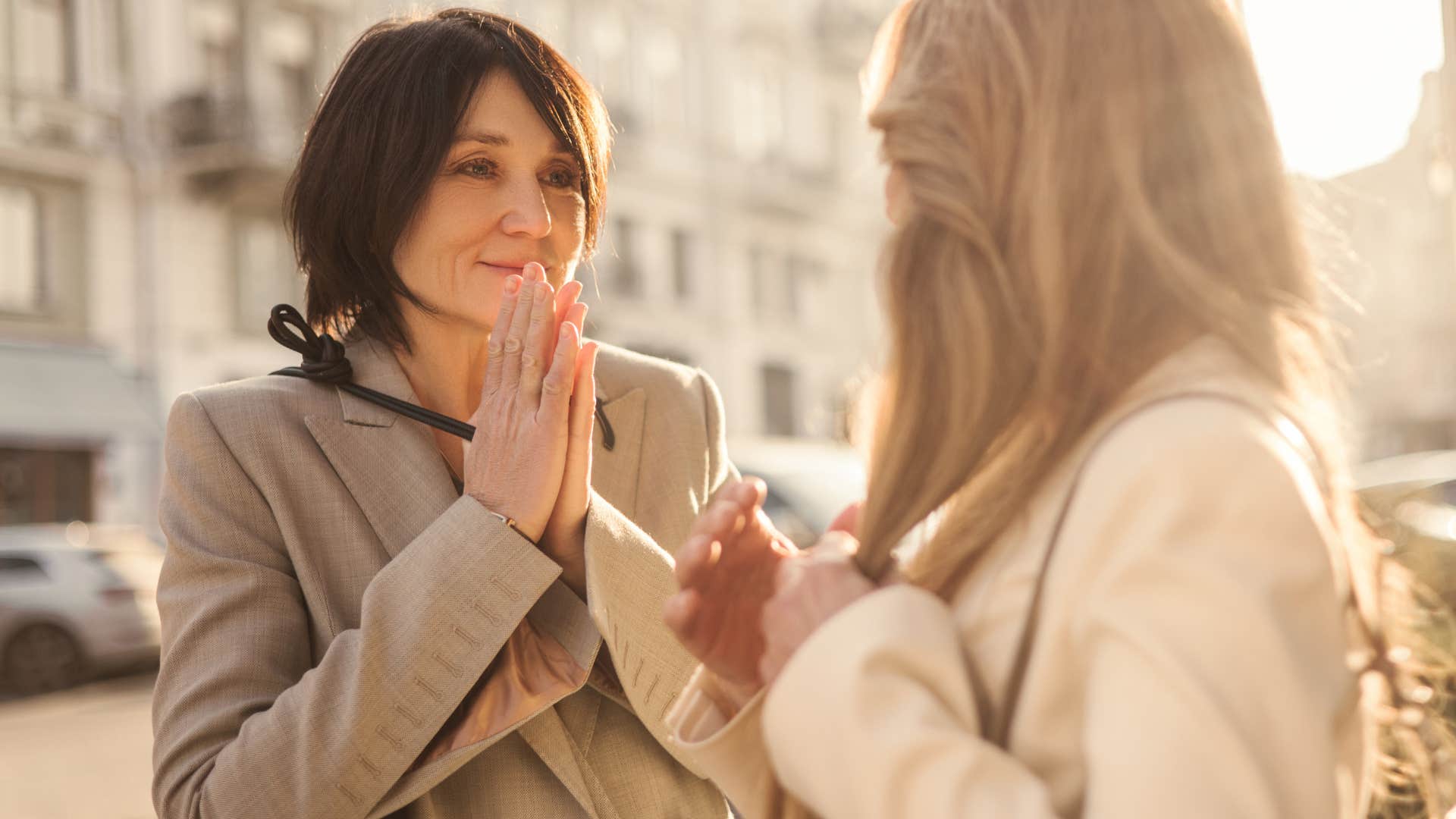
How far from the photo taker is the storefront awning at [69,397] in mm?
16438

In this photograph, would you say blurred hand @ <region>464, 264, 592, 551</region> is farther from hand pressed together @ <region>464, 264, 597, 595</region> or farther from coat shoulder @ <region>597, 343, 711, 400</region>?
coat shoulder @ <region>597, 343, 711, 400</region>

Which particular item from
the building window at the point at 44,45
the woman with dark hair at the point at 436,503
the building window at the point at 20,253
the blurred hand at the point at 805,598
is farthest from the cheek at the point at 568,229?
the building window at the point at 44,45

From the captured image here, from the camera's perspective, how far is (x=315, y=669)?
1.75 m

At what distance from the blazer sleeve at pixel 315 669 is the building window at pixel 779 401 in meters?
24.5

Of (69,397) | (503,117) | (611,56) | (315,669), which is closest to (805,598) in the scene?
(315,669)

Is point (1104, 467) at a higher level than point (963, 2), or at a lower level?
lower

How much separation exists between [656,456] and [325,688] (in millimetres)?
770

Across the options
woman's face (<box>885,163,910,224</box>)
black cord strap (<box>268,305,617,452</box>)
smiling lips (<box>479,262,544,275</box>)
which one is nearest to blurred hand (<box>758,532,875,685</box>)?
woman's face (<box>885,163,910,224</box>)

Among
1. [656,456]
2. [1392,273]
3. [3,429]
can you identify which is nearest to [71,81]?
[3,429]

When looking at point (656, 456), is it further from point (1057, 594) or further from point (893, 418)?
point (1057, 594)

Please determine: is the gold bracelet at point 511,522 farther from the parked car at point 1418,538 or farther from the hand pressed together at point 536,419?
the parked car at point 1418,538

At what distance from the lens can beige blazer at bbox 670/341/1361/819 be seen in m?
0.97

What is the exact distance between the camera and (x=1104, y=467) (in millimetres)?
1062

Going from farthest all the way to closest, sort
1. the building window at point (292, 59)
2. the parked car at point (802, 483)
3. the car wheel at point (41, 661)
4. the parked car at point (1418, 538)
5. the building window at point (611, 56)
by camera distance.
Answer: the building window at point (611, 56), the building window at point (292, 59), the car wheel at point (41, 661), the parked car at point (802, 483), the parked car at point (1418, 538)
